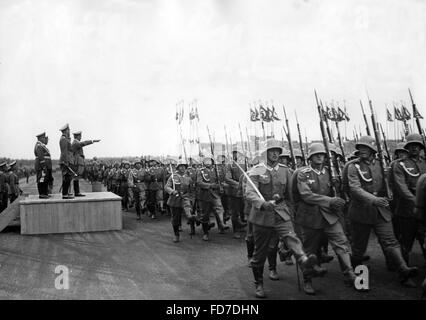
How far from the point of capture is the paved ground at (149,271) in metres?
5.70

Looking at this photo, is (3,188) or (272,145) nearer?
(272,145)

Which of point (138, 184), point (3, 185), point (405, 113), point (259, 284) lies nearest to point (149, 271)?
point (259, 284)

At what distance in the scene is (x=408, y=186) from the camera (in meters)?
6.59

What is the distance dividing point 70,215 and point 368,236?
8.09 m

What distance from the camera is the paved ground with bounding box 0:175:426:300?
5.70 meters

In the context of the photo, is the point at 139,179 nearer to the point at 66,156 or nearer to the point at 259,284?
the point at 66,156

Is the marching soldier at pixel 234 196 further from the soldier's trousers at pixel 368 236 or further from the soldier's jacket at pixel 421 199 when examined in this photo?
the soldier's jacket at pixel 421 199

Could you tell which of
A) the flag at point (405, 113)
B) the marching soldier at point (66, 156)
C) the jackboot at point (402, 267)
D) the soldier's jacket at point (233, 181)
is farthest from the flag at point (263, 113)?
the jackboot at point (402, 267)

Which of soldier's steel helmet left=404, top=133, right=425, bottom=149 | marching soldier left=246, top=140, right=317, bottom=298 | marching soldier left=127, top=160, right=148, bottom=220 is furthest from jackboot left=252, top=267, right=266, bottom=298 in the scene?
marching soldier left=127, top=160, right=148, bottom=220

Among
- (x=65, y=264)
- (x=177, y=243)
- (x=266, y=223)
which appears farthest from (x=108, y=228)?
(x=266, y=223)

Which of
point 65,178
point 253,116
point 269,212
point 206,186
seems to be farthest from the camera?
point 253,116

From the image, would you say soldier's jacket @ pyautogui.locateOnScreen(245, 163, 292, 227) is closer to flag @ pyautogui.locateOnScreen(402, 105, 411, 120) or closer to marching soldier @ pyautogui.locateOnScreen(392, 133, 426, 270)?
marching soldier @ pyautogui.locateOnScreen(392, 133, 426, 270)

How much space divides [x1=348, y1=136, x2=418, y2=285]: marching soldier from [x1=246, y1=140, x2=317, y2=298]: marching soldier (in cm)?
105

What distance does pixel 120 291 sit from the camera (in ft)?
19.2
